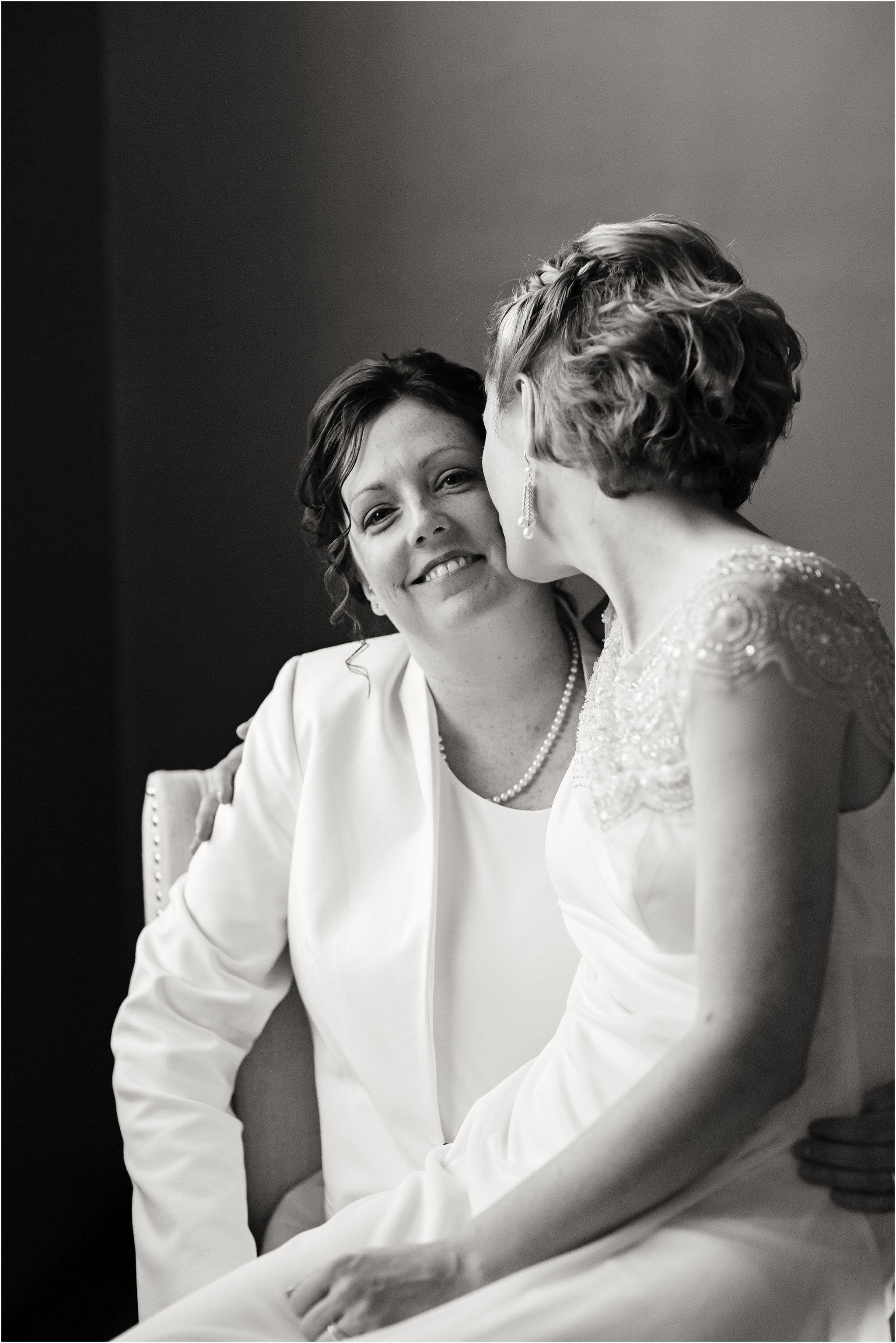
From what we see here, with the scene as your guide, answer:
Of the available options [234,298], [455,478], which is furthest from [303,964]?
[234,298]

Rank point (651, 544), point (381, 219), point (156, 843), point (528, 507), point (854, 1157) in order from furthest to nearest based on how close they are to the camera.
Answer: point (381, 219) < point (156, 843) < point (528, 507) < point (651, 544) < point (854, 1157)

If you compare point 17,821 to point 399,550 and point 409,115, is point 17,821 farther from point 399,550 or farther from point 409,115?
point 409,115

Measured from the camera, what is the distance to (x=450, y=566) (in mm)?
1593

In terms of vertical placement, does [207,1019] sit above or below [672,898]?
below

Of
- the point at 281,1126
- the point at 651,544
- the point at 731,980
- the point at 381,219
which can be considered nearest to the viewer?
the point at 731,980

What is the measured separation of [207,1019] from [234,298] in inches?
51.6

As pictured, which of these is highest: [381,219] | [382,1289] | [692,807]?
[381,219]

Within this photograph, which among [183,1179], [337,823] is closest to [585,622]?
[337,823]

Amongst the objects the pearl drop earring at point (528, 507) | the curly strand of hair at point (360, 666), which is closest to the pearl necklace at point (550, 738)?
the curly strand of hair at point (360, 666)

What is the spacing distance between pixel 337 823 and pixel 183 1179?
0.48 meters

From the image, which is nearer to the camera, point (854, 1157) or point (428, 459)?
point (854, 1157)

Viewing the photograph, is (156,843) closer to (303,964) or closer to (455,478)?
(303,964)

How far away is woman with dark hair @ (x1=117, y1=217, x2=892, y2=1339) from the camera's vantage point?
1007 millimetres

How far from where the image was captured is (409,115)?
2145 millimetres
